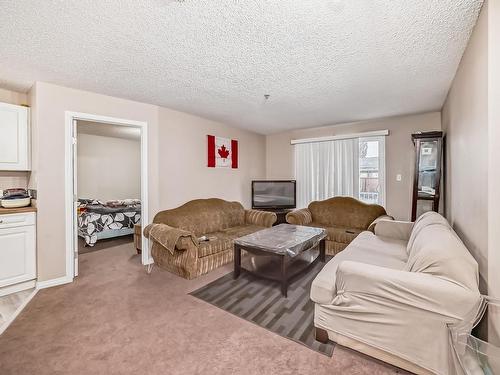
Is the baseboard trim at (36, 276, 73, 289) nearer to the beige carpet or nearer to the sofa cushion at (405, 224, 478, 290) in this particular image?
the beige carpet

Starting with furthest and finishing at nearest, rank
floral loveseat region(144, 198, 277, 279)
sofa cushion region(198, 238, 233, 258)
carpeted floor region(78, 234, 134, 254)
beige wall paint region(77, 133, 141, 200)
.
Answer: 1. beige wall paint region(77, 133, 141, 200)
2. carpeted floor region(78, 234, 134, 254)
3. sofa cushion region(198, 238, 233, 258)
4. floral loveseat region(144, 198, 277, 279)

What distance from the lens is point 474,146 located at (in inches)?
68.1

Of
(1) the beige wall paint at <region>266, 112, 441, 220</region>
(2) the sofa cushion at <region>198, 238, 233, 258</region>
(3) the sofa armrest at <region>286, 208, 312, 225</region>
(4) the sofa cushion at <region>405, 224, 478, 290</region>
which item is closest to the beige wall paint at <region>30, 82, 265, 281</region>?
(2) the sofa cushion at <region>198, 238, 233, 258</region>

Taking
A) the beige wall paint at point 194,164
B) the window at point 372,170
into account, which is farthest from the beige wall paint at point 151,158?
the window at point 372,170

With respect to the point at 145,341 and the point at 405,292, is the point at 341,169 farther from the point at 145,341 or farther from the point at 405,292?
the point at 145,341

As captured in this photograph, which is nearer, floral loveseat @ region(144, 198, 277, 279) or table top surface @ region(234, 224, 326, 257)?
table top surface @ region(234, 224, 326, 257)

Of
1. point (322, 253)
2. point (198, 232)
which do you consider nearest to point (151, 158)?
point (198, 232)

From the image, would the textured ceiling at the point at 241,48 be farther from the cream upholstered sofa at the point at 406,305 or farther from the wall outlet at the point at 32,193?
the cream upholstered sofa at the point at 406,305

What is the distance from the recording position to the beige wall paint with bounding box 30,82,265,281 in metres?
2.69

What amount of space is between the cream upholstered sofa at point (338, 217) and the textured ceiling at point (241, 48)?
6.01 feet

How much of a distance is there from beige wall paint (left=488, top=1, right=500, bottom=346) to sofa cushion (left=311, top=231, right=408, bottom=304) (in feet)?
2.44

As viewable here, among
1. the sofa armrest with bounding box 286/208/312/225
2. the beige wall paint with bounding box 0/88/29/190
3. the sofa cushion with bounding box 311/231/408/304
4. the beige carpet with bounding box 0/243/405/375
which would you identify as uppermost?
the beige wall paint with bounding box 0/88/29/190

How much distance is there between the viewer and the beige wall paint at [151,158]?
2689 mm

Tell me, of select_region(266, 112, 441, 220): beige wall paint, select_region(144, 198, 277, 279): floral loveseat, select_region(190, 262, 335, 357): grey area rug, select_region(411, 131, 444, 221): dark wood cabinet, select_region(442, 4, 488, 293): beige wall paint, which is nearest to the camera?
select_region(442, 4, 488, 293): beige wall paint
